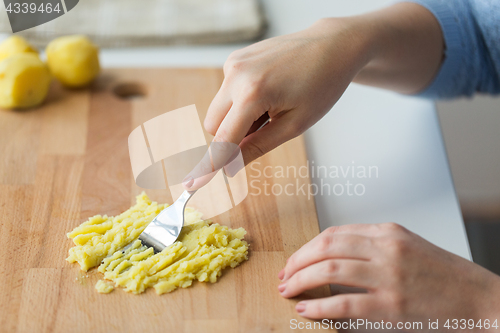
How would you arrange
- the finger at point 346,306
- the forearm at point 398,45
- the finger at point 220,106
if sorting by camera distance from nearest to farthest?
the finger at point 346,306 < the finger at point 220,106 < the forearm at point 398,45

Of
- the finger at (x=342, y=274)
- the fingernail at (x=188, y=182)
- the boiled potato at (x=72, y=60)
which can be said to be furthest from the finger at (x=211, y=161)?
the boiled potato at (x=72, y=60)

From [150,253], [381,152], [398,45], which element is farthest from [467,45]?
[150,253]

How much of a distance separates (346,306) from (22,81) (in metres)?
0.90

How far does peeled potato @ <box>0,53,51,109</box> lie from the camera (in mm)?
1115

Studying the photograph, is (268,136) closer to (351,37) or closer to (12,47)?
(351,37)

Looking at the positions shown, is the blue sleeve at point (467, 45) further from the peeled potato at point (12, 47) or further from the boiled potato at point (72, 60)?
the peeled potato at point (12, 47)

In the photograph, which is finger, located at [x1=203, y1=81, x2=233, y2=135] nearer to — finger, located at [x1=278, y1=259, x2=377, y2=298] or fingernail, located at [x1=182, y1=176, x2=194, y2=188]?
fingernail, located at [x1=182, y1=176, x2=194, y2=188]

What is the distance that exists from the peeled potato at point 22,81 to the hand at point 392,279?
793 millimetres

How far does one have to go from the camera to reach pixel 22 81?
1127 mm

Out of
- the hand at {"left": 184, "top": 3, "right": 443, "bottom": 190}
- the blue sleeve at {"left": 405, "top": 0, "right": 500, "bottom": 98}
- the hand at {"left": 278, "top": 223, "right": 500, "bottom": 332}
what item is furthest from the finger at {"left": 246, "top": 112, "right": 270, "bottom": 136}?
the blue sleeve at {"left": 405, "top": 0, "right": 500, "bottom": 98}

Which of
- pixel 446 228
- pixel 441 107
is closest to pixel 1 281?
pixel 446 228

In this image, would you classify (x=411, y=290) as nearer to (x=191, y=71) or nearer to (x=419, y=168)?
(x=419, y=168)

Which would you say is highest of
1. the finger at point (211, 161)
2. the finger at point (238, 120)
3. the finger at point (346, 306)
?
the finger at point (238, 120)

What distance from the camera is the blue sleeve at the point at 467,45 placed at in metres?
1.12
